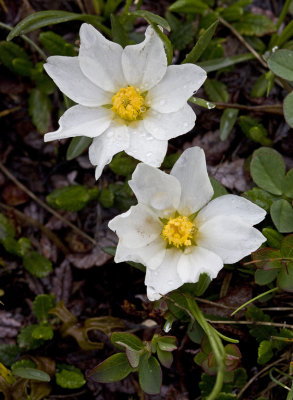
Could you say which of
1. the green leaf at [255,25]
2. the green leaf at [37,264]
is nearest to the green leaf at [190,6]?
the green leaf at [255,25]

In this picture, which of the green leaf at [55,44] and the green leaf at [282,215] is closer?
the green leaf at [282,215]

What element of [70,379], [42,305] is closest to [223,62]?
[42,305]

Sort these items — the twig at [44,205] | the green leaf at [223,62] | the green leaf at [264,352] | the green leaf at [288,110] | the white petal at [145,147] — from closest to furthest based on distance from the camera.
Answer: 1. the white petal at [145,147]
2. the green leaf at [264,352]
3. the green leaf at [288,110]
4. the green leaf at [223,62]
5. the twig at [44,205]

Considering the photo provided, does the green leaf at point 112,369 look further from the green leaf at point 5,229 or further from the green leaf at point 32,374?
the green leaf at point 5,229

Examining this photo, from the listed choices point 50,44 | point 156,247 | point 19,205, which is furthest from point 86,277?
point 50,44

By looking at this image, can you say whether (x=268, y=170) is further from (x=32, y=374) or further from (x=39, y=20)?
(x=32, y=374)

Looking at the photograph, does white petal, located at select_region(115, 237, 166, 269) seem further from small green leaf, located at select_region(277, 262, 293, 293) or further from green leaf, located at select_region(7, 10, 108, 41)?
green leaf, located at select_region(7, 10, 108, 41)
